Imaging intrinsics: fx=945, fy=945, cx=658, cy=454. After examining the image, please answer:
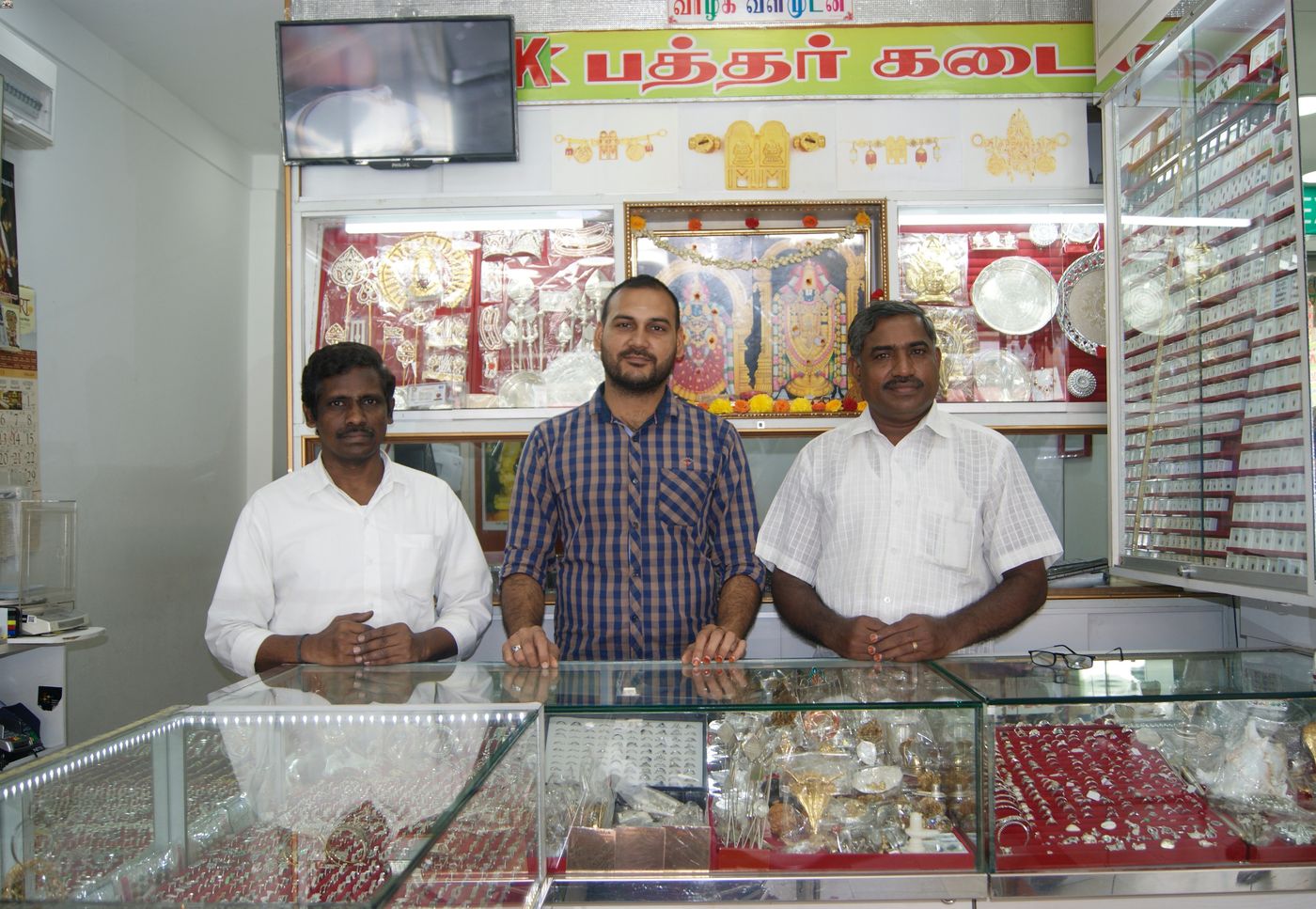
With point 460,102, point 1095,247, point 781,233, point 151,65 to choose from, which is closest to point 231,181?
point 151,65

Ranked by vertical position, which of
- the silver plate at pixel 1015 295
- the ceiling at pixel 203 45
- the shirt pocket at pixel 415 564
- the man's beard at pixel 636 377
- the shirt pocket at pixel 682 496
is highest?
the ceiling at pixel 203 45

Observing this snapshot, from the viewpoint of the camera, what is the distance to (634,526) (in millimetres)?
2395

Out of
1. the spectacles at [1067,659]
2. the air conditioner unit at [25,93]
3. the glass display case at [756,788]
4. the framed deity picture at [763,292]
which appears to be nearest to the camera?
the glass display case at [756,788]

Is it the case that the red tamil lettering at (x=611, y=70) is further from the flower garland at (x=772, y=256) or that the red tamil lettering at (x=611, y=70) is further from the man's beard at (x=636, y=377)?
the man's beard at (x=636, y=377)

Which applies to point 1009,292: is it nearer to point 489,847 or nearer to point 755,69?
point 755,69

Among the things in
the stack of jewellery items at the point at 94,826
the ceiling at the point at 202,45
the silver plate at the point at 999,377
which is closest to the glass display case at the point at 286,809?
the stack of jewellery items at the point at 94,826

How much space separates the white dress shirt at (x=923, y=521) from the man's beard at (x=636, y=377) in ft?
1.63

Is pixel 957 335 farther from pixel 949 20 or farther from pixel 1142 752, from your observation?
pixel 1142 752

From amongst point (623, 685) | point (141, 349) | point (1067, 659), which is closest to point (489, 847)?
point (623, 685)

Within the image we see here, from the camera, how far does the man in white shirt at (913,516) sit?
2.29 meters

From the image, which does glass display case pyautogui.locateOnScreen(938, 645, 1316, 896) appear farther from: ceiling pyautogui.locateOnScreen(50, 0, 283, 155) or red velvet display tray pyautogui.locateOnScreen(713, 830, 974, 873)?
ceiling pyautogui.locateOnScreen(50, 0, 283, 155)

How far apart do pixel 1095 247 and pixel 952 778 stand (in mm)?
2644

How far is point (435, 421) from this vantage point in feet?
11.3

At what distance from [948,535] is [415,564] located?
4.37ft
